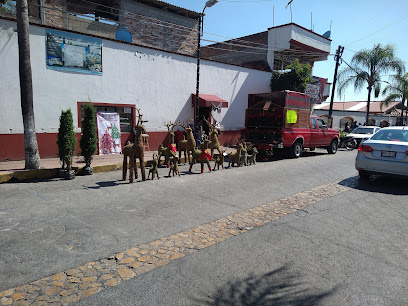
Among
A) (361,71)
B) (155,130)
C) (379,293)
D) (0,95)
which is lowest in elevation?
(379,293)

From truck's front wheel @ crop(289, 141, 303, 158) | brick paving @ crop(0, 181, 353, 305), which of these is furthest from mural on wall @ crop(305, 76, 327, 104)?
brick paving @ crop(0, 181, 353, 305)

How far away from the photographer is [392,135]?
812 centimetres

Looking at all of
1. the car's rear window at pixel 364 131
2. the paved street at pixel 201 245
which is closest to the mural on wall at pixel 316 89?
the car's rear window at pixel 364 131

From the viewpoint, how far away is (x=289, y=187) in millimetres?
7586

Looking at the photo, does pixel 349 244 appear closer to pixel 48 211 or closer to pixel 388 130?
pixel 48 211

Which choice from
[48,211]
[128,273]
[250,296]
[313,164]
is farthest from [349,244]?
[313,164]

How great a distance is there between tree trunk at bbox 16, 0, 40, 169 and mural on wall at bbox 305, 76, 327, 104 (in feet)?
62.1

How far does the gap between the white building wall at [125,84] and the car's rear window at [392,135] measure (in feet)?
30.0

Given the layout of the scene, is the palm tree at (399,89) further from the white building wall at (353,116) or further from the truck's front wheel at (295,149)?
the truck's front wheel at (295,149)

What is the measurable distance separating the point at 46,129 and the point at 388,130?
11655 mm

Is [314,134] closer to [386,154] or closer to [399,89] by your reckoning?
[386,154]

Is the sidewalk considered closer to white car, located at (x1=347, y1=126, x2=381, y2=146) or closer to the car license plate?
the car license plate

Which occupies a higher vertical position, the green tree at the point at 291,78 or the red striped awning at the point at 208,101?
the green tree at the point at 291,78

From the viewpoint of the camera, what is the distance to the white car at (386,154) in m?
7.30
